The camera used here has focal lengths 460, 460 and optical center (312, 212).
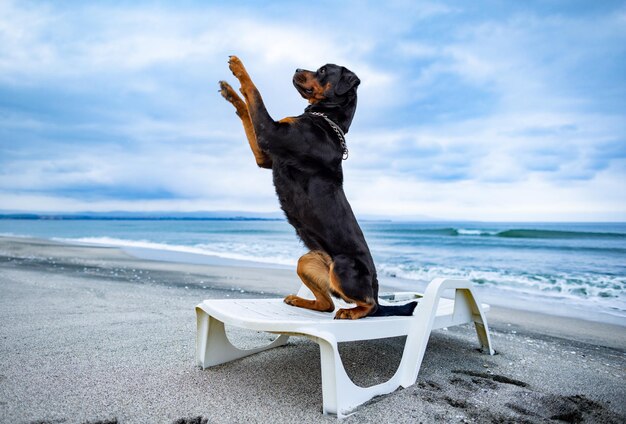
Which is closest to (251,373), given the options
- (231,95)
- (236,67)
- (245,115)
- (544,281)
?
(245,115)

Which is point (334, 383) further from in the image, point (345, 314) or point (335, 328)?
point (345, 314)

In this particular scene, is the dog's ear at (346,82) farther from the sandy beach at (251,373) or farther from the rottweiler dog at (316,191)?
the sandy beach at (251,373)

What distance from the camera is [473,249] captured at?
18047mm

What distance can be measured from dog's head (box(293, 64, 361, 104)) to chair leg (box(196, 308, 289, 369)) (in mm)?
1483

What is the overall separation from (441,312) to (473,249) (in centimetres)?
1591

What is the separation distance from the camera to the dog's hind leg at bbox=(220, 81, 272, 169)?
106 inches

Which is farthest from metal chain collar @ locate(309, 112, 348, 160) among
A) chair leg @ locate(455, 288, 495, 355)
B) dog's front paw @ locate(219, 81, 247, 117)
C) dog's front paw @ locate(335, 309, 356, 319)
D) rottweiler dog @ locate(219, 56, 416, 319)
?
chair leg @ locate(455, 288, 495, 355)

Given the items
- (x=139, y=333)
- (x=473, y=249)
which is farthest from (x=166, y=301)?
(x=473, y=249)

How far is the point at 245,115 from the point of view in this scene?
272 cm

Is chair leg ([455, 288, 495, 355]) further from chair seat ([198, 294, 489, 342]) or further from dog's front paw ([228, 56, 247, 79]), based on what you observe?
dog's front paw ([228, 56, 247, 79])

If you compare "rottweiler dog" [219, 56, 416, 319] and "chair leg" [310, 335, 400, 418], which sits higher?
"rottweiler dog" [219, 56, 416, 319]

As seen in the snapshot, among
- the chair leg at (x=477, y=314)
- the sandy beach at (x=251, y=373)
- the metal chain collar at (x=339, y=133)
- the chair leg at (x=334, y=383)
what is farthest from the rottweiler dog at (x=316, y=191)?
the chair leg at (x=477, y=314)

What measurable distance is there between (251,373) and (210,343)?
1.00 feet

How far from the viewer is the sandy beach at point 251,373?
2.20 meters
